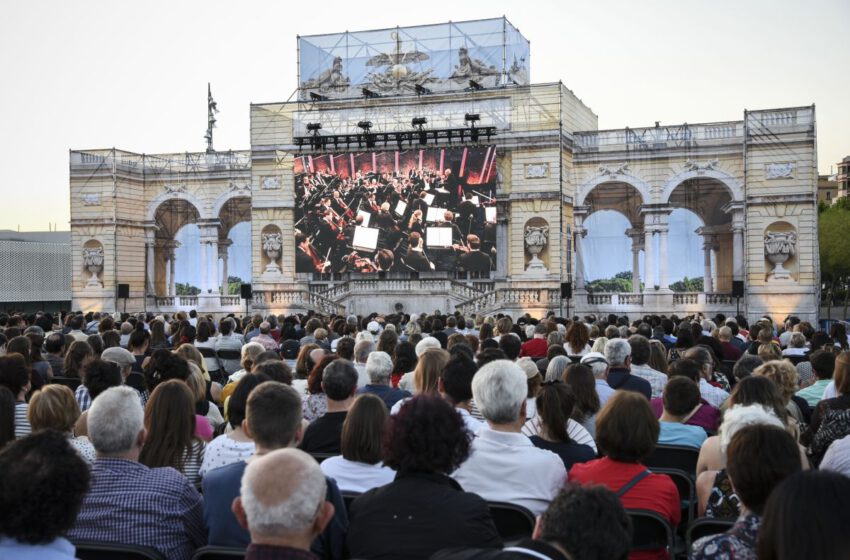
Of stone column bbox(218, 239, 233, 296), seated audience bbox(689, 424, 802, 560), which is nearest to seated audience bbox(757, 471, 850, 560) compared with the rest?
seated audience bbox(689, 424, 802, 560)

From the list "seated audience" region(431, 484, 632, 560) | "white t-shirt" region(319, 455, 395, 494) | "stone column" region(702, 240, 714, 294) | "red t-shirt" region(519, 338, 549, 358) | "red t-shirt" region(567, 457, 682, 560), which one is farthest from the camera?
"stone column" region(702, 240, 714, 294)

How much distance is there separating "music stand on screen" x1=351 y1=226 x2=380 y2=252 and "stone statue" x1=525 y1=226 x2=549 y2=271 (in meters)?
5.69

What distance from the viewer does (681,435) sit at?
6.25 metres

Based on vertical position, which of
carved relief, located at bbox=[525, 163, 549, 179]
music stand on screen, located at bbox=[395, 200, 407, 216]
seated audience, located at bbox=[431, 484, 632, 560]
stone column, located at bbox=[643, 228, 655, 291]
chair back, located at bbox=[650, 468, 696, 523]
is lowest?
chair back, located at bbox=[650, 468, 696, 523]

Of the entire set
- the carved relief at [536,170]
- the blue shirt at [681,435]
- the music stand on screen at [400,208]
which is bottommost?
the blue shirt at [681,435]

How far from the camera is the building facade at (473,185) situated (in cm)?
2938

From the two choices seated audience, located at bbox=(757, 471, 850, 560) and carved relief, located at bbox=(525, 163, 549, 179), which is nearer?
seated audience, located at bbox=(757, 471, 850, 560)

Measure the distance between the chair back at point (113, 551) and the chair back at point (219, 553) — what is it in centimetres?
19

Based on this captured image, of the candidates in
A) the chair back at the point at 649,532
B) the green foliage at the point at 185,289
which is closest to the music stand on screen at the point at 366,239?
the green foliage at the point at 185,289

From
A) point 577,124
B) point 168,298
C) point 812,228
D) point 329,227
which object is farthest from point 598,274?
point 168,298

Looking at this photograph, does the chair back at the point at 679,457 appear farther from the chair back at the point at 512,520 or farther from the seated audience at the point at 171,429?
the seated audience at the point at 171,429

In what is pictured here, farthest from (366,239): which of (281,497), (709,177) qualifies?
(281,497)

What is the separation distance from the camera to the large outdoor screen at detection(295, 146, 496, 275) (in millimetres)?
29859

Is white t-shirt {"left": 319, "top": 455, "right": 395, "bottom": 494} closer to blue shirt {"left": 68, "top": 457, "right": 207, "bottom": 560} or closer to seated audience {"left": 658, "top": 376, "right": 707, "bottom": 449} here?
blue shirt {"left": 68, "top": 457, "right": 207, "bottom": 560}
